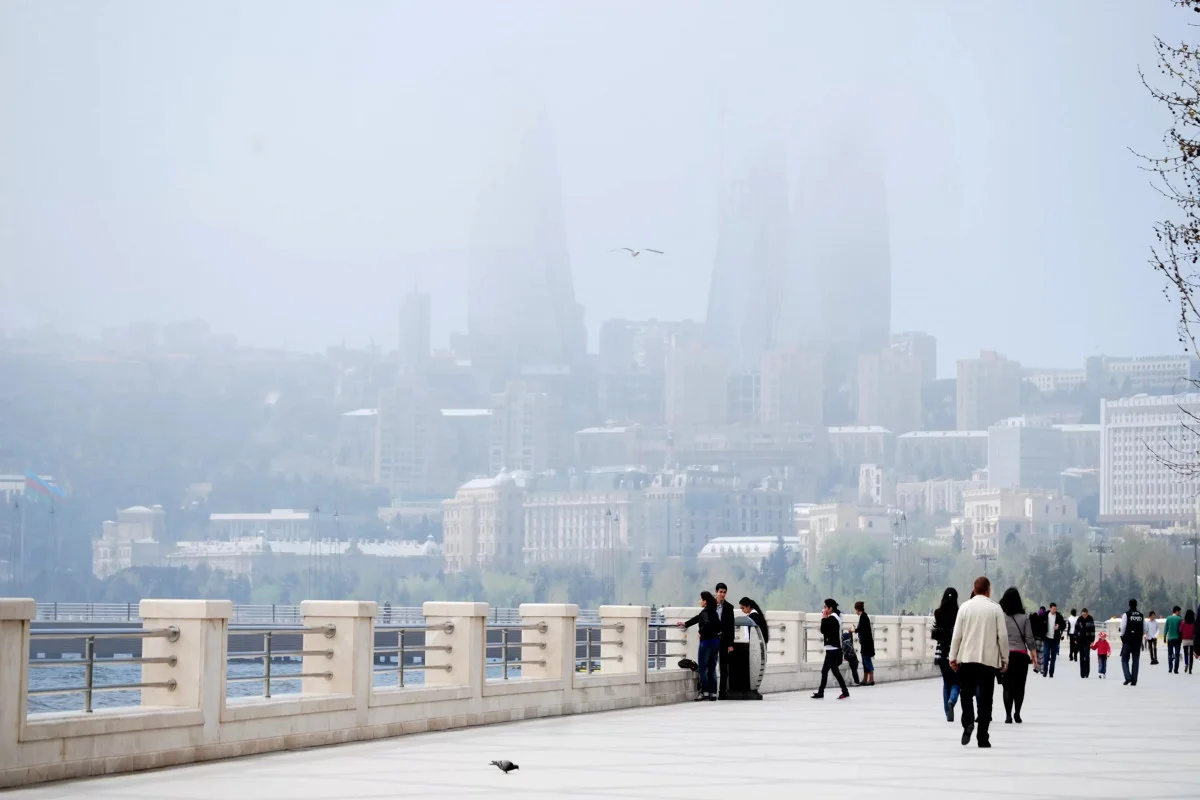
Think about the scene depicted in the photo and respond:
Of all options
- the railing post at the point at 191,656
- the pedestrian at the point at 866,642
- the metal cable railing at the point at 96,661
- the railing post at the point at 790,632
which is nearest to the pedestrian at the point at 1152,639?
the pedestrian at the point at 866,642

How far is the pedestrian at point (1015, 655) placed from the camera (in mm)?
22031

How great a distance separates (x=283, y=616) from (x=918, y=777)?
158 metres

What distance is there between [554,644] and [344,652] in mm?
5315

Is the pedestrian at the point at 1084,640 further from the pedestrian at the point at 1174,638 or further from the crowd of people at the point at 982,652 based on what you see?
the crowd of people at the point at 982,652

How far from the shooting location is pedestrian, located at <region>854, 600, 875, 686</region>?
33031 millimetres

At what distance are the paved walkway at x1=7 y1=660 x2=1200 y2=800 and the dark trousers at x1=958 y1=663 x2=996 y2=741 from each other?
438mm

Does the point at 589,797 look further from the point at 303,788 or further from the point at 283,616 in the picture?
the point at 283,616

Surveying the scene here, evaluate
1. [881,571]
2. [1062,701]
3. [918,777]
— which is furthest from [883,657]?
[881,571]

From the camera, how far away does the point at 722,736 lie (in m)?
19.5

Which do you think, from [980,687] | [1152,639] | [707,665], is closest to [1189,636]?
[1152,639]

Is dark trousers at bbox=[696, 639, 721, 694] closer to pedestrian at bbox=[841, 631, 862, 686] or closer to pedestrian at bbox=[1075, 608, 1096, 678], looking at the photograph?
pedestrian at bbox=[841, 631, 862, 686]

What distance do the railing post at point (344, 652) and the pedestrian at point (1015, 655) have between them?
28.0ft

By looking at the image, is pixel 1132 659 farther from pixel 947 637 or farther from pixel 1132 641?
pixel 947 637

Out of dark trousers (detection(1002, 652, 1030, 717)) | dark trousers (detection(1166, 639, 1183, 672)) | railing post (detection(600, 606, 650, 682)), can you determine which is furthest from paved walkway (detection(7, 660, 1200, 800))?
dark trousers (detection(1166, 639, 1183, 672))
